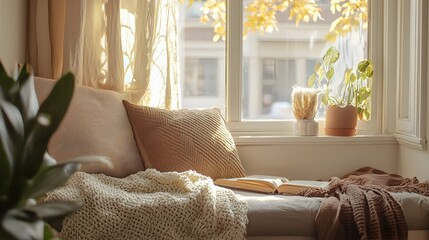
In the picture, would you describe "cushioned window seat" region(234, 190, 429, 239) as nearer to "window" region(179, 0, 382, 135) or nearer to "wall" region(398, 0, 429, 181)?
"wall" region(398, 0, 429, 181)

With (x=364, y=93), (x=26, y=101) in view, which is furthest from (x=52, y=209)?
(x=364, y=93)

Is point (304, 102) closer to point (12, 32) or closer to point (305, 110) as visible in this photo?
point (305, 110)

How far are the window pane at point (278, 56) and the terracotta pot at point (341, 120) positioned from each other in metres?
0.23

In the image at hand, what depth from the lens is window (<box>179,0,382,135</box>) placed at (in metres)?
3.02

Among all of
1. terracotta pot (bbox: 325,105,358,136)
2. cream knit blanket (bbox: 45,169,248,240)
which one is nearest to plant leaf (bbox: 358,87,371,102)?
terracotta pot (bbox: 325,105,358,136)

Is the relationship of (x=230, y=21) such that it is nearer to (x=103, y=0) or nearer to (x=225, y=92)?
(x=225, y=92)

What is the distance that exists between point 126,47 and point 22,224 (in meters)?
2.16

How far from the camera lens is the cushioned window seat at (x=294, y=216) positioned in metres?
2.06

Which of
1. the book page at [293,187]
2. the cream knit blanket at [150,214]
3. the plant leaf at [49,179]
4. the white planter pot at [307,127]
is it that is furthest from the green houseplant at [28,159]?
the white planter pot at [307,127]

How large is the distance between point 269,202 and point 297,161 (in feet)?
2.71

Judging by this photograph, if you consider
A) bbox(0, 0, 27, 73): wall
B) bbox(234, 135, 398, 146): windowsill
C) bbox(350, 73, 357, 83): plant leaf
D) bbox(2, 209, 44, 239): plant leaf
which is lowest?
bbox(234, 135, 398, 146): windowsill

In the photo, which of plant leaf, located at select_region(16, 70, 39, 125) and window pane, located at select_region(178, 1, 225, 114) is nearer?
plant leaf, located at select_region(16, 70, 39, 125)

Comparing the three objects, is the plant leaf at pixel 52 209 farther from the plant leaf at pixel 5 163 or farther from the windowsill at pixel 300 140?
the windowsill at pixel 300 140

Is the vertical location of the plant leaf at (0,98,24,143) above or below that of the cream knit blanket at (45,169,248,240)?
above
